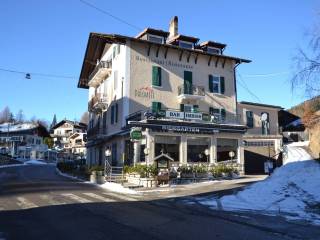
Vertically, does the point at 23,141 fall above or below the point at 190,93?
below

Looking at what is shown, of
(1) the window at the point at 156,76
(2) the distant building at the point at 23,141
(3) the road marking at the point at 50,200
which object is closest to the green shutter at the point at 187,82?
(1) the window at the point at 156,76

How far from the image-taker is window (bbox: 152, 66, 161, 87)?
3272 cm

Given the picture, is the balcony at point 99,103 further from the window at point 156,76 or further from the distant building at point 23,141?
the distant building at point 23,141

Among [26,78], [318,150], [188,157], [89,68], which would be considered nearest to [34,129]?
[89,68]

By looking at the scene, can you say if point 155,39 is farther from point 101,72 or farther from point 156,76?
point 101,72

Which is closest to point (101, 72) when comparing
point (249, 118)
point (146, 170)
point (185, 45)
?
point (185, 45)

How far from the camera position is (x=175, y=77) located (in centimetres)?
3391

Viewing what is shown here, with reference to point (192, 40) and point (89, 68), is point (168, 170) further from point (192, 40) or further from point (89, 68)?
point (89, 68)

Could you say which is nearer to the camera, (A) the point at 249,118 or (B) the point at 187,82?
(B) the point at 187,82

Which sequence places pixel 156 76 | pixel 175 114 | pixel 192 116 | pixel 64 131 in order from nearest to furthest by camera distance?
pixel 175 114 → pixel 192 116 → pixel 156 76 → pixel 64 131

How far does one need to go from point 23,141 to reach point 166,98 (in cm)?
6981

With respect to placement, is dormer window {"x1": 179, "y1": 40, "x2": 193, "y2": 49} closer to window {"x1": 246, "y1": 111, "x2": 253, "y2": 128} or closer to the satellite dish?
window {"x1": 246, "y1": 111, "x2": 253, "y2": 128}

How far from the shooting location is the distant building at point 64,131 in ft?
363

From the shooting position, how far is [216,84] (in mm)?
36219
